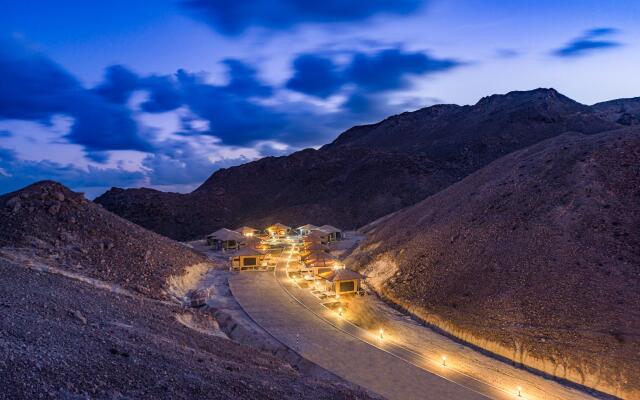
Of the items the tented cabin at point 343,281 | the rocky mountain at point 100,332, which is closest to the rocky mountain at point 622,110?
the tented cabin at point 343,281

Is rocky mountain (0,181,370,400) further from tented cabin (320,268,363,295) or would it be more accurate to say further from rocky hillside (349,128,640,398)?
rocky hillside (349,128,640,398)

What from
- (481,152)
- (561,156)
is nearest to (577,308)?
(561,156)

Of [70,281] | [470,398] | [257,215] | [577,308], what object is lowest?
[470,398]

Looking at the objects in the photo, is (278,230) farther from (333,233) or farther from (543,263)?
(543,263)

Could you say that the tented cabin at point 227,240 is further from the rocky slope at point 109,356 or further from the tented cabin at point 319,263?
the rocky slope at point 109,356

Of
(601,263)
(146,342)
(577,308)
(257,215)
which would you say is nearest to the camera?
(146,342)

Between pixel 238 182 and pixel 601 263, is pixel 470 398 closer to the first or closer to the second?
pixel 601 263

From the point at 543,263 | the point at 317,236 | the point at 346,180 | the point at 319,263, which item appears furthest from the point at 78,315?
the point at 346,180
